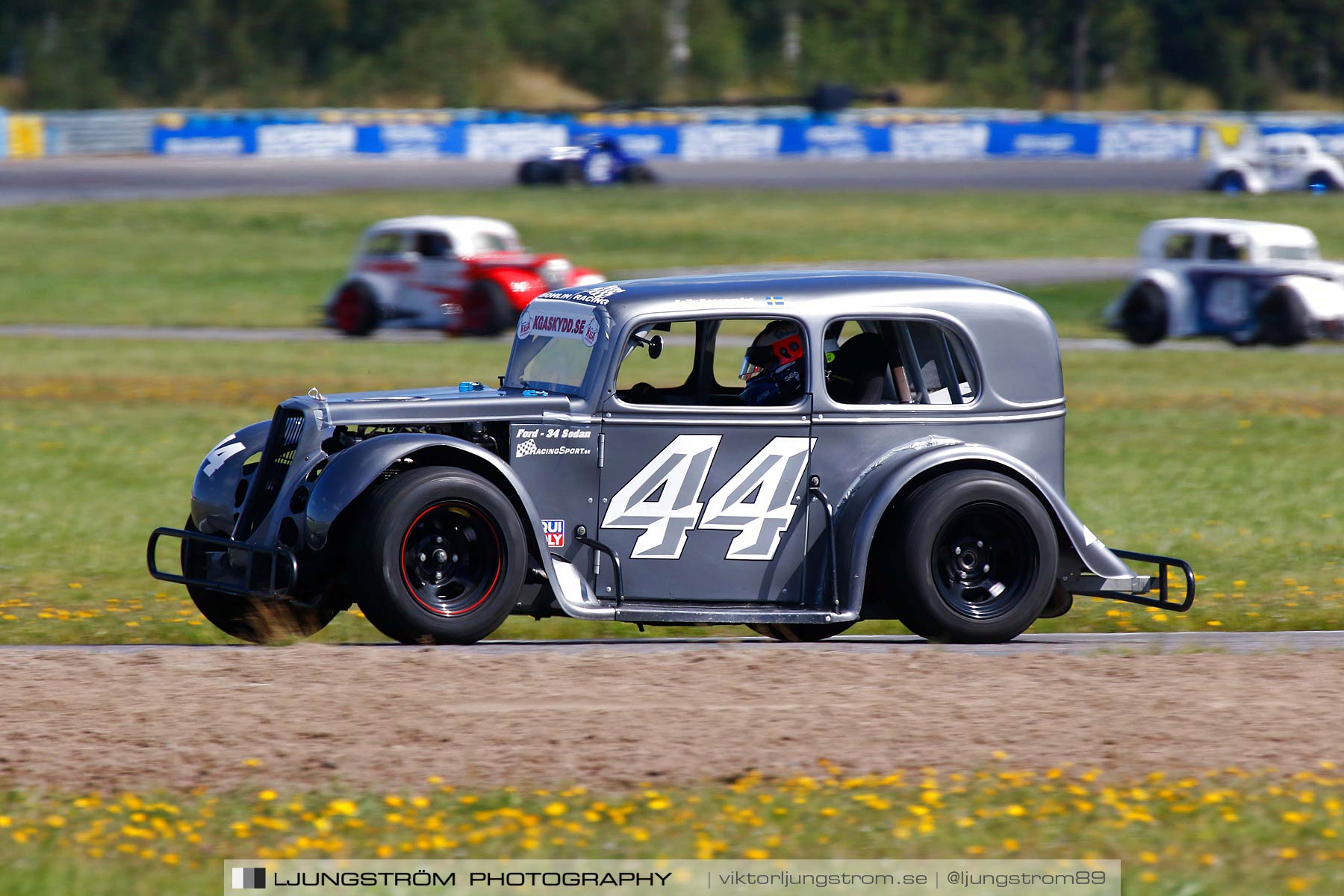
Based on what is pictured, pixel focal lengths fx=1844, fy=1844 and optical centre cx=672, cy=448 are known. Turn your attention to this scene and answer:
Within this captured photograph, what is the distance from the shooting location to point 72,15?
80.1 m

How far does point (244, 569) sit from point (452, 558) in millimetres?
1032

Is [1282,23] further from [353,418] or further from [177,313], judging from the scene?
[353,418]

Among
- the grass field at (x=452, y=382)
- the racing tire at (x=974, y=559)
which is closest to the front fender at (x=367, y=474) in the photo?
the grass field at (x=452, y=382)

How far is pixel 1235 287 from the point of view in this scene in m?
27.4

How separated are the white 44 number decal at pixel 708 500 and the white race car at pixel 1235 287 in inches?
799

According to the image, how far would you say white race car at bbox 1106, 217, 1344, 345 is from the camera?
88.7ft

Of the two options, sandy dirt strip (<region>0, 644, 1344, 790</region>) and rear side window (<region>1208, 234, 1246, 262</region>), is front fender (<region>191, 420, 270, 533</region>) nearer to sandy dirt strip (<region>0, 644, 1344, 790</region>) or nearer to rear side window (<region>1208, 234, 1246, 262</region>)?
sandy dirt strip (<region>0, 644, 1344, 790</region>)

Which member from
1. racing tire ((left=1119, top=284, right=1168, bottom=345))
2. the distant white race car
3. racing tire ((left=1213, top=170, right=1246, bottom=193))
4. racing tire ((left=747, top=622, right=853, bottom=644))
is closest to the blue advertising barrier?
the distant white race car

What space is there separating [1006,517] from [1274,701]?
152 centimetres

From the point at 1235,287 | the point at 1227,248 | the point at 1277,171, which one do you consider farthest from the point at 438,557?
the point at 1277,171

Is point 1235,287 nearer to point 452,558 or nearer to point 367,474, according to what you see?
point 452,558

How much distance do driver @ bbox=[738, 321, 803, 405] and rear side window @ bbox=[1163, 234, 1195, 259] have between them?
67.1 feet

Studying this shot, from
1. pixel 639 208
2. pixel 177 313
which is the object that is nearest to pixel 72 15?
pixel 639 208

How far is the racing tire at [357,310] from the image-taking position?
28.8 m
